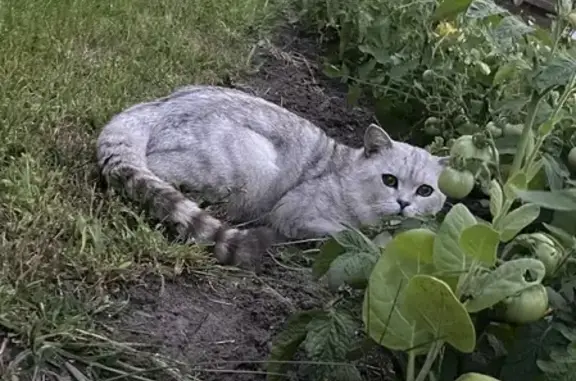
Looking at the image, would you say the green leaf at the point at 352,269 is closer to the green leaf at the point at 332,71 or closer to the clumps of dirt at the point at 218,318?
the clumps of dirt at the point at 218,318

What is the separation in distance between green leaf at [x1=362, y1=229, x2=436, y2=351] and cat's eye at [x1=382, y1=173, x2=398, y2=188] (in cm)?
187

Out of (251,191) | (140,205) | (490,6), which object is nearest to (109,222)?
(140,205)

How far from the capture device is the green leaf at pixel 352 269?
2.38m

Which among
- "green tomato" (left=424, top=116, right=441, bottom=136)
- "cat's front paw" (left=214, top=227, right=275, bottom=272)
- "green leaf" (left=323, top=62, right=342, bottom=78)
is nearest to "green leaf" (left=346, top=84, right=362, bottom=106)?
"green leaf" (left=323, top=62, right=342, bottom=78)

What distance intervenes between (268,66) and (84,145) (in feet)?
5.73

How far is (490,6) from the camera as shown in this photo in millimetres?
2562

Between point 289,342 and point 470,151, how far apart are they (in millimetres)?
643

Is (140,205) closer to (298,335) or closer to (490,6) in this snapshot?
(298,335)

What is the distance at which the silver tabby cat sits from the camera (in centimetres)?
372

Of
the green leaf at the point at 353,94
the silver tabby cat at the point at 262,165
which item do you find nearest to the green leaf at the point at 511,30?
the silver tabby cat at the point at 262,165

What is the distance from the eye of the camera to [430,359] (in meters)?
2.24

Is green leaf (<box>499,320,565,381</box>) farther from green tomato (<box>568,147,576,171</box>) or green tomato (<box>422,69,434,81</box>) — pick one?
green tomato (<box>422,69,434,81</box>)

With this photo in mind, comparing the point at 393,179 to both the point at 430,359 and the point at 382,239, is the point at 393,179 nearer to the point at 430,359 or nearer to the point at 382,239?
the point at 382,239

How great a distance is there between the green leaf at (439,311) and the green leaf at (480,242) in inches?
3.5
